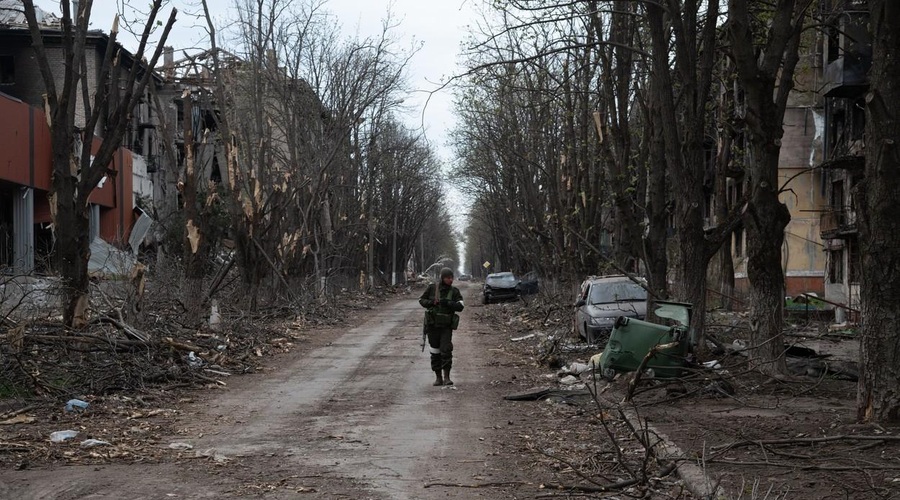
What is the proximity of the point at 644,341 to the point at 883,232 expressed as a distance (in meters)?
4.72

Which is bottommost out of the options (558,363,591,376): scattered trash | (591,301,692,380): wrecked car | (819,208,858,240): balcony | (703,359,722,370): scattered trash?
(558,363,591,376): scattered trash

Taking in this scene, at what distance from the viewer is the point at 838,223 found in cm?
3672

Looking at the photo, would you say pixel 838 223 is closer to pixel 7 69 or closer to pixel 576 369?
pixel 576 369

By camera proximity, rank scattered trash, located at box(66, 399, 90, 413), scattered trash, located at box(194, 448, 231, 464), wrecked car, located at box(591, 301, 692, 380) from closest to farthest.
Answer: scattered trash, located at box(194, 448, 231, 464)
scattered trash, located at box(66, 399, 90, 413)
wrecked car, located at box(591, 301, 692, 380)

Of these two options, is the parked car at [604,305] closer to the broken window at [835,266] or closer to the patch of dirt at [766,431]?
the patch of dirt at [766,431]

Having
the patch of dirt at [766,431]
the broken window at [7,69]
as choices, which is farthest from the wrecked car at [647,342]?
the broken window at [7,69]

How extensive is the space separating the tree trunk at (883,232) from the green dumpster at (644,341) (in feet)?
12.3

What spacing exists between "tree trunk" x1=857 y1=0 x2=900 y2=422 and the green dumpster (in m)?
3.75

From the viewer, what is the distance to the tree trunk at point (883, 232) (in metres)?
9.28

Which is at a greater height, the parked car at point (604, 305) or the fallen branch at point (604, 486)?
the parked car at point (604, 305)

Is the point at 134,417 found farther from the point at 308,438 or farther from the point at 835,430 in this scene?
the point at 835,430

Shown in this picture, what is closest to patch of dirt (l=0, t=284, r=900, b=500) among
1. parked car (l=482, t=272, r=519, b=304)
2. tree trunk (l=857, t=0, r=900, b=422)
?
tree trunk (l=857, t=0, r=900, b=422)

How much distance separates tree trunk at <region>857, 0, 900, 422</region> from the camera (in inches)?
365

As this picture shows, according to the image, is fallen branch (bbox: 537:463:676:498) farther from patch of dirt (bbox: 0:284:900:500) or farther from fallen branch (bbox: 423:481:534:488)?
fallen branch (bbox: 423:481:534:488)
